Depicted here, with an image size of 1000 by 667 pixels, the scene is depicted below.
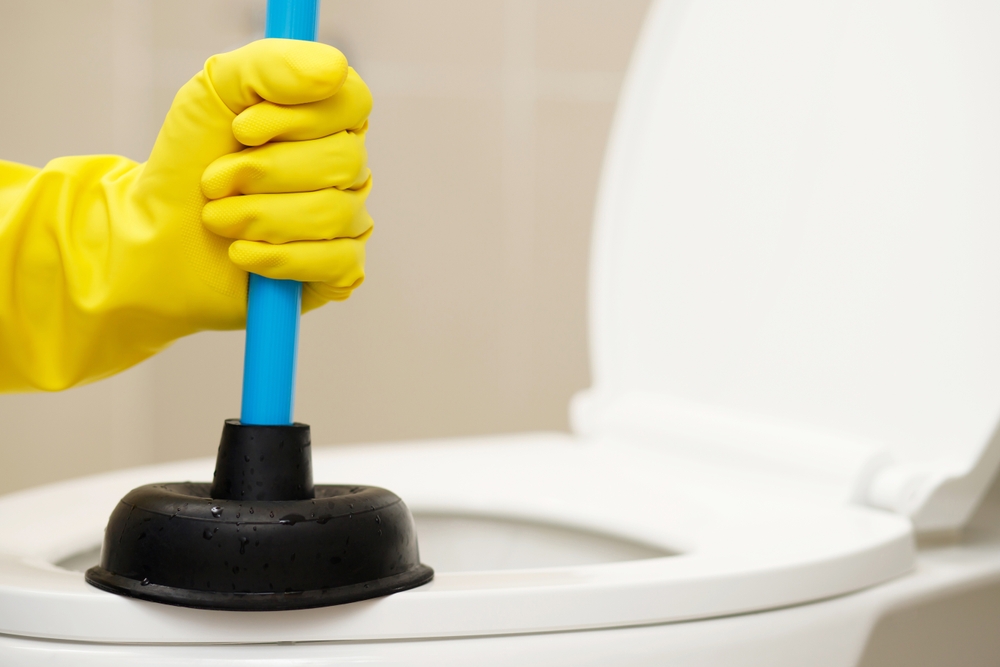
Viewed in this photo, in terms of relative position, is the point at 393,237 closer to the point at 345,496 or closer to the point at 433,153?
the point at 433,153

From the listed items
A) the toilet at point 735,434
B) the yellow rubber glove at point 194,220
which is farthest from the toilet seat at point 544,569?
the yellow rubber glove at point 194,220

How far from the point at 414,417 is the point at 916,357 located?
0.86 metres

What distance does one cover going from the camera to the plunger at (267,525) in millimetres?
369

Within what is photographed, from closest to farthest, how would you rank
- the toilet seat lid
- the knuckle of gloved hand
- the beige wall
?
the knuckle of gloved hand
the toilet seat lid
the beige wall

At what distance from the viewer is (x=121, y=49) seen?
1249 mm

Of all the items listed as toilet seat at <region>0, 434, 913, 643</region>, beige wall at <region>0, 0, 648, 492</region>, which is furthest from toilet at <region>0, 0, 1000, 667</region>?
beige wall at <region>0, 0, 648, 492</region>

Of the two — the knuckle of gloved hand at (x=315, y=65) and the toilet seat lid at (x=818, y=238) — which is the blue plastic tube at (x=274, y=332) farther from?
the toilet seat lid at (x=818, y=238)

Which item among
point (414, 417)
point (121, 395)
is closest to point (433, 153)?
point (414, 417)

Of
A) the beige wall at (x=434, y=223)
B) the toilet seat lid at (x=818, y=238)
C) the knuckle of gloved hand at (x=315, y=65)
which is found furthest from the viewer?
the beige wall at (x=434, y=223)

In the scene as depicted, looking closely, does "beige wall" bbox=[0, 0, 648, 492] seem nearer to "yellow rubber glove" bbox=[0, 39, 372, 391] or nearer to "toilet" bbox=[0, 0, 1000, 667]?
"toilet" bbox=[0, 0, 1000, 667]

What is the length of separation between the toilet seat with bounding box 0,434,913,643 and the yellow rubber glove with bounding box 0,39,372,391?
11 cm

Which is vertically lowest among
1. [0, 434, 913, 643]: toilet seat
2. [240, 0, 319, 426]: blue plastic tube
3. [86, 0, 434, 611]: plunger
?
[0, 434, 913, 643]: toilet seat

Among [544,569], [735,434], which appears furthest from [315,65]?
[735,434]

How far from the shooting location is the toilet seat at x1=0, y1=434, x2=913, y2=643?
0.38 metres
